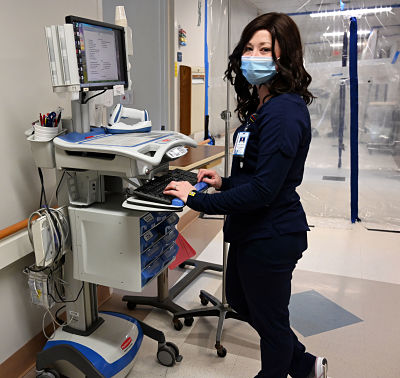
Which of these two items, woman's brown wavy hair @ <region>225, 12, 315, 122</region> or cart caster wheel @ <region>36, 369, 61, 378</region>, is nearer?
woman's brown wavy hair @ <region>225, 12, 315, 122</region>

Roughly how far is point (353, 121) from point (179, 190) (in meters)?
2.85

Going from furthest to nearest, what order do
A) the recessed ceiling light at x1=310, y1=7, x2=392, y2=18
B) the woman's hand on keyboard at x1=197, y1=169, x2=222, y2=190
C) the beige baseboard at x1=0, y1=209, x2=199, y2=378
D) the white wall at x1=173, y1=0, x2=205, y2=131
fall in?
the recessed ceiling light at x1=310, y1=7, x2=392, y2=18, the white wall at x1=173, y1=0, x2=205, y2=131, the beige baseboard at x1=0, y1=209, x2=199, y2=378, the woman's hand on keyboard at x1=197, y1=169, x2=222, y2=190

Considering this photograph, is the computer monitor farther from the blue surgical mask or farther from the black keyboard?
the blue surgical mask

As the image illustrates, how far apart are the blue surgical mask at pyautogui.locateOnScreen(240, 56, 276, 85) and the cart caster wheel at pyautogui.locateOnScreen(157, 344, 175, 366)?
131 centimetres

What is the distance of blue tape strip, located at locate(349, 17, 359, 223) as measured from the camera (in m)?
3.54

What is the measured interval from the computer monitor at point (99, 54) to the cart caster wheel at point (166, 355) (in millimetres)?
1247

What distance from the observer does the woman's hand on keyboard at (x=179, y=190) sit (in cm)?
138

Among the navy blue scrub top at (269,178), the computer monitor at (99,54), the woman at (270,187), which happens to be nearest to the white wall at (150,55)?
the computer monitor at (99,54)

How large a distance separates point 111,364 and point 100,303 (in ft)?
2.74

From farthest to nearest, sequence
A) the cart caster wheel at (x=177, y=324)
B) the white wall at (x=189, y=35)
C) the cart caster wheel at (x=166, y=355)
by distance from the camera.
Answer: the white wall at (x=189, y=35), the cart caster wheel at (x=177, y=324), the cart caster wheel at (x=166, y=355)

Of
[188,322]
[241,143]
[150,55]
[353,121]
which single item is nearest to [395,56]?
[353,121]

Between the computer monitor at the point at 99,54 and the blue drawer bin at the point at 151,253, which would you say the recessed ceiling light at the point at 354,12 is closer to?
the computer monitor at the point at 99,54

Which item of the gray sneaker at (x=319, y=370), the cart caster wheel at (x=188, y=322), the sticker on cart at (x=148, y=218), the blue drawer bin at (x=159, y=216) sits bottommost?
the cart caster wheel at (x=188, y=322)

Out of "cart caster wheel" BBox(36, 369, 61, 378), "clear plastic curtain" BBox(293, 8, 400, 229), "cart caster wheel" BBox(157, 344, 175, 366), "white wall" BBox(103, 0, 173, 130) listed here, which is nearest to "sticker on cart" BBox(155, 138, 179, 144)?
"cart caster wheel" BBox(157, 344, 175, 366)
